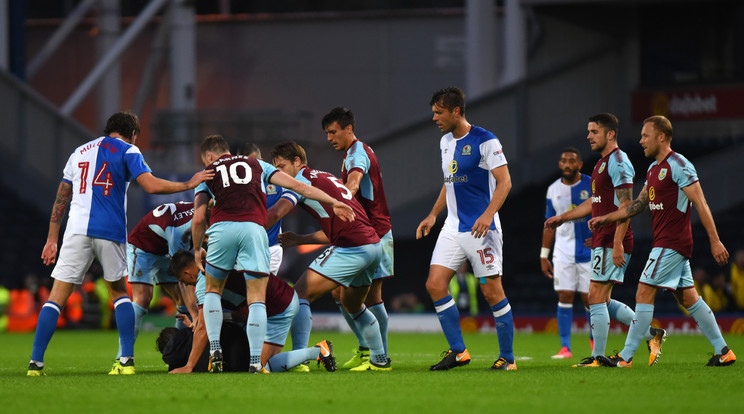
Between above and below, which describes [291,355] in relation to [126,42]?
below

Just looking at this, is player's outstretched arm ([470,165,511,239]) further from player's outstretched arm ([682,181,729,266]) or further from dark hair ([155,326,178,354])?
dark hair ([155,326,178,354])

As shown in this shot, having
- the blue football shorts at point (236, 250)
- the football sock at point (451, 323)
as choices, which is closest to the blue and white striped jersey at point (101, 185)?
the blue football shorts at point (236, 250)

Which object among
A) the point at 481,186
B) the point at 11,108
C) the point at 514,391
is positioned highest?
the point at 11,108

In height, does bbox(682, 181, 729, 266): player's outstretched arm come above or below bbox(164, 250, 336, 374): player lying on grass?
above

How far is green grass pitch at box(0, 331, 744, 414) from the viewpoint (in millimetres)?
6547

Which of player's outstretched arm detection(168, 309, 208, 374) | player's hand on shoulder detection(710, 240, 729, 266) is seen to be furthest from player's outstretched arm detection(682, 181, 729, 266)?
player's outstretched arm detection(168, 309, 208, 374)

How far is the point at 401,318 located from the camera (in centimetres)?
2148

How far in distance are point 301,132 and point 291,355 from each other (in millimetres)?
18927

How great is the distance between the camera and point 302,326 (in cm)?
983

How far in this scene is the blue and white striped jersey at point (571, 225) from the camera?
41.9 feet

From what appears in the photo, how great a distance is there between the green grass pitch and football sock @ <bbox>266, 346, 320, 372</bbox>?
0.56 ft

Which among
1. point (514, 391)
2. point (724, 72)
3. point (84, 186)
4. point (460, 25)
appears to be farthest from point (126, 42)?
point (514, 391)

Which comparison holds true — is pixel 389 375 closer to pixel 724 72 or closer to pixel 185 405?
pixel 185 405

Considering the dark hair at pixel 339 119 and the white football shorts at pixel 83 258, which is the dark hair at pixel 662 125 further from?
the white football shorts at pixel 83 258
